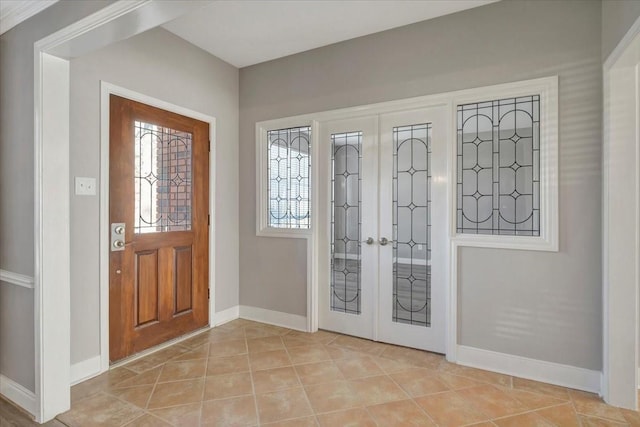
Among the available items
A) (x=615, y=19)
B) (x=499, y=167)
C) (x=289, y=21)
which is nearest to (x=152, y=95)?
(x=289, y=21)

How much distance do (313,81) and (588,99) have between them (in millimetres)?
2300

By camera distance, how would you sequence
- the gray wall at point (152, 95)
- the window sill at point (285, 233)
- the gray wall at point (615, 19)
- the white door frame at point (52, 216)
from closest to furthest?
the gray wall at point (615, 19) → the white door frame at point (52, 216) → the gray wall at point (152, 95) → the window sill at point (285, 233)

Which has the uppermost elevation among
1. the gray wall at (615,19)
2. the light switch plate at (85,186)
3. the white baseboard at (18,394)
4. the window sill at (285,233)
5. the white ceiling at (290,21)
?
the white ceiling at (290,21)

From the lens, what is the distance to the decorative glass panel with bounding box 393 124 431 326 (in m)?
3.11

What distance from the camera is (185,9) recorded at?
1.71m

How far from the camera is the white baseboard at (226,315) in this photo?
3.77 meters

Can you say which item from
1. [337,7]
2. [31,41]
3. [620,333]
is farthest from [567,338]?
[31,41]

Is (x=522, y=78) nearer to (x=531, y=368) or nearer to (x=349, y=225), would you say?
(x=349, y=225)

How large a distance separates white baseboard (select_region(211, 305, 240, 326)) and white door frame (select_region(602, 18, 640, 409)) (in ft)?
10.8

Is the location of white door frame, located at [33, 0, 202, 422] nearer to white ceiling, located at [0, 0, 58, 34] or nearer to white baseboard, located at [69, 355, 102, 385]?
white ceiling, located at [0, 0, 58, 34]

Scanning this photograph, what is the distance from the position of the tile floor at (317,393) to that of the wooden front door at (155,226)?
32 cm

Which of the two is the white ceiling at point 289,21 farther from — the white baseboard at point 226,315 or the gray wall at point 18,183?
the white baseboard at point 226,315

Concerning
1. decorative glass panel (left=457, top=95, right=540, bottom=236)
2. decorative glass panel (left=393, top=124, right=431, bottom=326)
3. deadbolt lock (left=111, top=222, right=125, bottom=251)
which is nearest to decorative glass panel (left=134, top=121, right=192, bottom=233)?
deadbolt lock (left=111, top=222, right=125, bottom=251)

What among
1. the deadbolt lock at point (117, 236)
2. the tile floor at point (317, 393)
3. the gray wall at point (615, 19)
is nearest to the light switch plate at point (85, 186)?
the deadbolt lock at point (117, 236)
